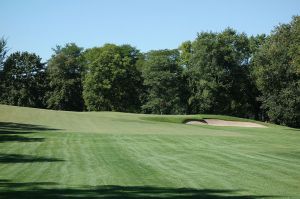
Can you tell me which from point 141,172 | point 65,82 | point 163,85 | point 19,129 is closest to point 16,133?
point 19,129

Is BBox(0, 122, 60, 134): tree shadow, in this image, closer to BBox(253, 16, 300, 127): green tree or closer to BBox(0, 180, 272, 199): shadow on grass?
BBox(0, 180, 272, 199): shadow on grass

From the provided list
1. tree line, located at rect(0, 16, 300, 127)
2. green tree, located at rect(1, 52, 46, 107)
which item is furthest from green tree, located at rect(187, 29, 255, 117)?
green tree, located at rect(1, 52, 46, 107)

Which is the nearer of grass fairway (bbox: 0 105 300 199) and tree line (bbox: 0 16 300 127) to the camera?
grass fairway (bbox: 0 105 300 199)

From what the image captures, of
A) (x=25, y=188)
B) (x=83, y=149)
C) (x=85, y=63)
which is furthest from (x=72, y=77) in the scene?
(x=25, y=188)

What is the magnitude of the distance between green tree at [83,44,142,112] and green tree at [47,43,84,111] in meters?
4.78

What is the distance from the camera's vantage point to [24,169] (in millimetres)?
13164

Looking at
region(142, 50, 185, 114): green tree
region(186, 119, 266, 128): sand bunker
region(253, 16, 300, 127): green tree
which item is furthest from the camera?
region(142, 50, 185, 114): green tree

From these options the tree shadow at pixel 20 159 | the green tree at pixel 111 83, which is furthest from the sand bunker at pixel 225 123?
the green tree at pixel 111 83

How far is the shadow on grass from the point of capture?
30.9 ft

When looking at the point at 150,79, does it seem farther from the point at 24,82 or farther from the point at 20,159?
the point at 20,159

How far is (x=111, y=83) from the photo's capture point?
93562 millimetres

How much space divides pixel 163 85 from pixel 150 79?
12.0 ft

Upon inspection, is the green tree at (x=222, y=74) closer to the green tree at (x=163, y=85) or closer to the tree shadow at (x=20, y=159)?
the green tree at (x=163, y=85)

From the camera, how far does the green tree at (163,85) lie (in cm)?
9212
